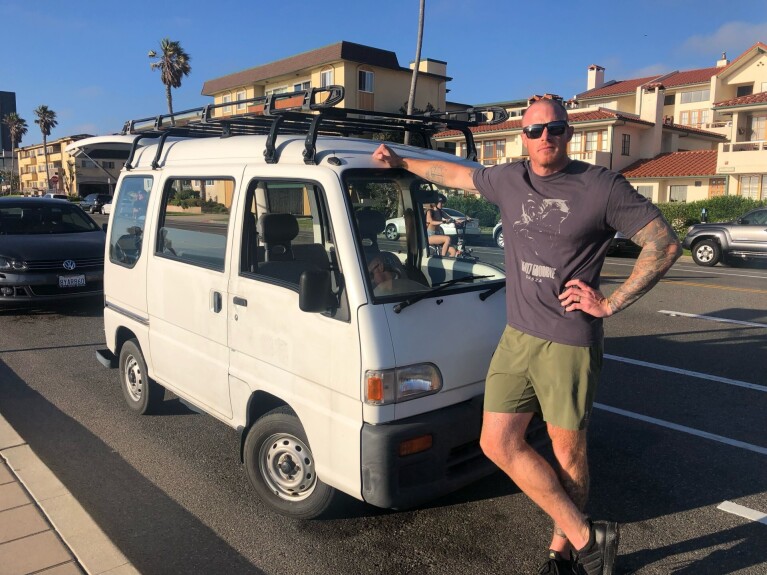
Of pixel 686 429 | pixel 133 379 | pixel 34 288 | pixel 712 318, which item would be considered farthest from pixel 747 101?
pixel 133 379

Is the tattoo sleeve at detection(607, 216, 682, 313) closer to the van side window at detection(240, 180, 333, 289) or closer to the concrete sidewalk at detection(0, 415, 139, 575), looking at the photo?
the van side window at detection(240, 180, 333, 289)

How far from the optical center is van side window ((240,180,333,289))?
3744mm

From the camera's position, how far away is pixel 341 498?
11.7ft

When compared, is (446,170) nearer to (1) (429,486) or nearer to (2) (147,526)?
(1) (429,486)

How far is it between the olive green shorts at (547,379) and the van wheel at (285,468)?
3.65ft

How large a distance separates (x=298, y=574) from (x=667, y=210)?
99.5 ft

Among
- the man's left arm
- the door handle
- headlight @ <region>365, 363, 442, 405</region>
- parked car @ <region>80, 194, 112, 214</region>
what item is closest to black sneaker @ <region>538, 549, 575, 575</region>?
headlight @ <region>365, 363, 442, 405</region>

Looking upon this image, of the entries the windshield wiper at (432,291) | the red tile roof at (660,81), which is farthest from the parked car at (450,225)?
the red tile roof at (660,81)

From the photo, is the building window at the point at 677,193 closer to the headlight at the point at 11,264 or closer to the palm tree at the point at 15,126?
the headlight at the point at 11,264

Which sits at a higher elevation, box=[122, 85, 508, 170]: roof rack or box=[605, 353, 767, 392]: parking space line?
box=[122, 85, 508, 170]: roof rack

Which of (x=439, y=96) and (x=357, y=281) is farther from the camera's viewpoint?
(x=439, y=96)

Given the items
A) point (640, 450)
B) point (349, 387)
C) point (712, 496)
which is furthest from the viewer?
point (640, 450)

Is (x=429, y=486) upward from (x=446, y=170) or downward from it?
downward

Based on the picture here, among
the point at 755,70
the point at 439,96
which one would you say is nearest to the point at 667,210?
the point at 439,96
